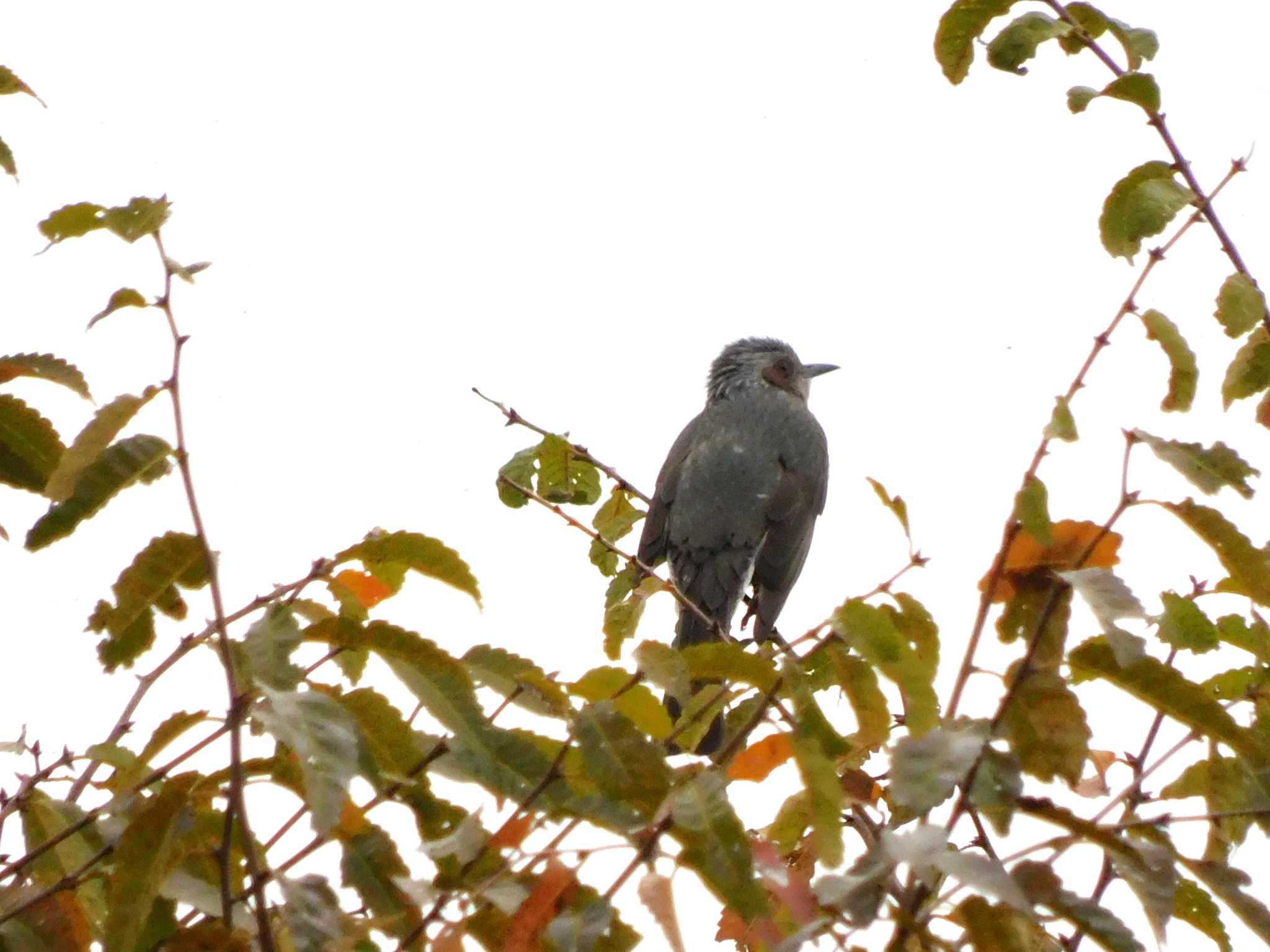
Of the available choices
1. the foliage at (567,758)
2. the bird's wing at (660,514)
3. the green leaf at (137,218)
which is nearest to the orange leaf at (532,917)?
the foliage at (567,758)

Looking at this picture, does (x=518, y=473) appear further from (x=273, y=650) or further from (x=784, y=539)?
(x=784, y=539)

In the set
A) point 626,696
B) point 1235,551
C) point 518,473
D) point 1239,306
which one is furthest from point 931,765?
point 518,473

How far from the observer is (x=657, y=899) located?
1.88 metres

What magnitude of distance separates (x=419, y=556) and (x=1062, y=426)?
981 millimetres

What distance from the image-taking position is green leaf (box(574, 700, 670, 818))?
1.95 meters

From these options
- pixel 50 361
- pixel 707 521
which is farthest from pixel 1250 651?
pixel 707 521

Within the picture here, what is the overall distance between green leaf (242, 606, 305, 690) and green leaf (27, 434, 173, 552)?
0.91 ft

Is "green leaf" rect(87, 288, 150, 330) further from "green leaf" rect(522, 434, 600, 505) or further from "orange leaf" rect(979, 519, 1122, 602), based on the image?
"green leaf" rect(522, 434, 600, 505)

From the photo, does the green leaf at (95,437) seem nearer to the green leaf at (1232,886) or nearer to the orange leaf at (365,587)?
the orange leaf at (365,587)

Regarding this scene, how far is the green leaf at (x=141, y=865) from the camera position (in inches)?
71.9

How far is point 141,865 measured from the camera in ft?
6.06

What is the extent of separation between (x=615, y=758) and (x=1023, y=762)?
554 millimetres

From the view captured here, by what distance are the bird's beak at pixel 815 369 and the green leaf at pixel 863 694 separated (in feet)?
27.0

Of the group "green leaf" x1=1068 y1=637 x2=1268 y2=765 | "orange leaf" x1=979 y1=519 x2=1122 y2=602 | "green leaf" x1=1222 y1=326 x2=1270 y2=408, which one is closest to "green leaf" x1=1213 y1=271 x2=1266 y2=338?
"green leaf" x1=1222 y1=326 x2=1270 y2=408
